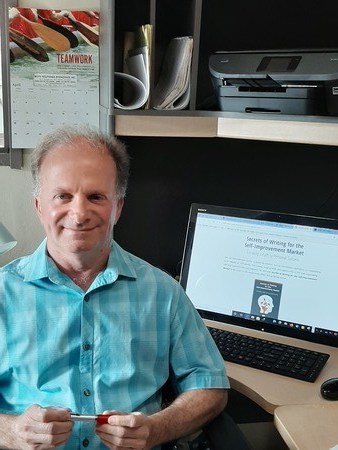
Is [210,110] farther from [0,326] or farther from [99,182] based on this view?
[0,326]

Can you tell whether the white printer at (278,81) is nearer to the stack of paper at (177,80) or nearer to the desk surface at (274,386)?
the stack of paper at (177,80)

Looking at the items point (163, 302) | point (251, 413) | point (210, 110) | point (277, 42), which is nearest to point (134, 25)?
point (210, 110)

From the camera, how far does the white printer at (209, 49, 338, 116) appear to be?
1479mm

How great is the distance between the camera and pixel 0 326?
1.28 meters

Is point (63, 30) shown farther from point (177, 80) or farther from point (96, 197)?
point (96, 197)

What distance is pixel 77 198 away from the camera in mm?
1247

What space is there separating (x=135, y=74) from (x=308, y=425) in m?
1.07

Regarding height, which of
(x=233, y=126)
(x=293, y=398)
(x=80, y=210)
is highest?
(x=233, y=126)

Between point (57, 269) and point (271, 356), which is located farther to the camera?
point (271, 356)

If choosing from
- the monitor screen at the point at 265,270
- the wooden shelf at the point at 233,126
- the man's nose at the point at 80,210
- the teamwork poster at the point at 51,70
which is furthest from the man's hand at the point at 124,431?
the teamwork poster at the point at 51,70

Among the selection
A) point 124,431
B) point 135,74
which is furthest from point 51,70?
point 124,431

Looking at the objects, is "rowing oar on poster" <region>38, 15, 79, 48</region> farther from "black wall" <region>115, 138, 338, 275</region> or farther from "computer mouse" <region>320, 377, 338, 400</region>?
"computer mouse" <region>320, 377, 338, 400</region>

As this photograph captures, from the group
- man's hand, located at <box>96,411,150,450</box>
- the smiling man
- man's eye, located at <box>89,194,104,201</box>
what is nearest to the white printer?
the smiling man

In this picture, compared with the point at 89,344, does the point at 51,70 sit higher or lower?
higher
